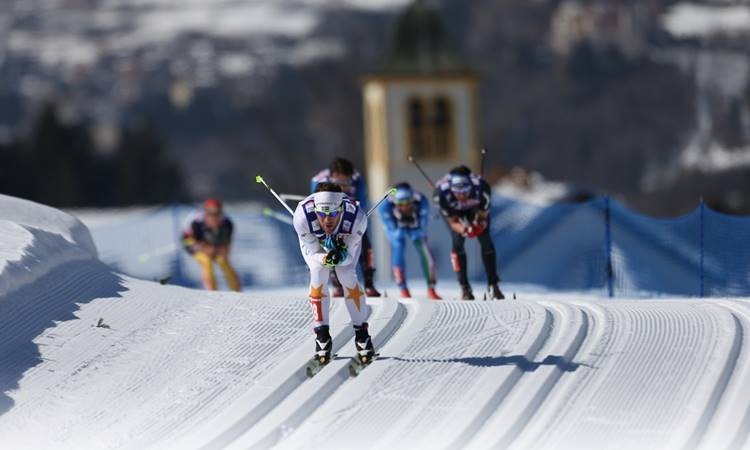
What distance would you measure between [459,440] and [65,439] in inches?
111

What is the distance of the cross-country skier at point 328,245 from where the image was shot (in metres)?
10.3

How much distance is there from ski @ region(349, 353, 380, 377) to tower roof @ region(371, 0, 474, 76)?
26.8 meters

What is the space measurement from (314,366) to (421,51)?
2871cm

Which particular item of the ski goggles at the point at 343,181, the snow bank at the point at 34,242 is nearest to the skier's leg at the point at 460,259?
the ski goggles at the point at 343,181

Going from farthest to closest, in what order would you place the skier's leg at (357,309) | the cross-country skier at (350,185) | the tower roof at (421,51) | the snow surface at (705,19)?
the snow surface at (705,19), the tower roof at (421,51), the cross-country skier at (350,185), the skier's leg at (357,309)

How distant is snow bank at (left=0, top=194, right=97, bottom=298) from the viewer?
39.1ft

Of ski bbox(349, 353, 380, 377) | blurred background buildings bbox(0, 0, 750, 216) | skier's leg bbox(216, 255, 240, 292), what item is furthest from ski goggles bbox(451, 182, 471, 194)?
blurred background buildings bbox(0, 0, 750, 216)

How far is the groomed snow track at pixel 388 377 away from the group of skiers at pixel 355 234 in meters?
0.60

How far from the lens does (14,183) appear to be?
6538cm

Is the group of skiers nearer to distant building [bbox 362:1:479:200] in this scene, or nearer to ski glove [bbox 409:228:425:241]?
ski glove [bbox 409:228:425:241]

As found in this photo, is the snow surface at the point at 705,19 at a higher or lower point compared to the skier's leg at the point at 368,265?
lower

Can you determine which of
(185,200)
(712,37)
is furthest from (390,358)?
(712,37)

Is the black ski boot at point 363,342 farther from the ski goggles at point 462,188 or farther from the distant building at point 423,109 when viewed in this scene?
the distant building at point 423,109

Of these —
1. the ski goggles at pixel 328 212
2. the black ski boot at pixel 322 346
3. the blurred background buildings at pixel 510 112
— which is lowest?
the blurred background buildings at pixel 510 112
